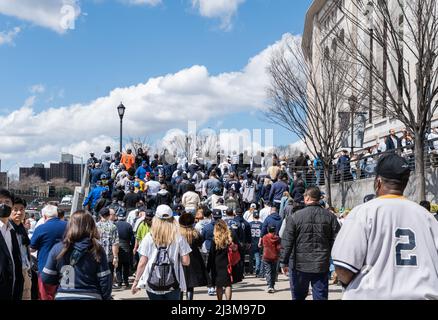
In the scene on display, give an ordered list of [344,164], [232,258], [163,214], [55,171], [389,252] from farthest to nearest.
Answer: [55,171] < [344,164] < [232,258] < [163,214] < [389,252]

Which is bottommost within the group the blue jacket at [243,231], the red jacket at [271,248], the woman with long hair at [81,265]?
the red jacket at [271,248]

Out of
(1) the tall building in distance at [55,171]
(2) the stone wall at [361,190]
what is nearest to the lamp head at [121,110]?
(2) the stone wall at [361,190]

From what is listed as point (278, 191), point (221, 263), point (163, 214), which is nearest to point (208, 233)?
point (221, 263)

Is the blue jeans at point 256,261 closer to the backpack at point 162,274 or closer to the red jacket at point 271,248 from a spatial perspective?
the red jacket at point 271,248

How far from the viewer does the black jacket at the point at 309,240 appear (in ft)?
25.7

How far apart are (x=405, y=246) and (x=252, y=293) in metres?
9.22

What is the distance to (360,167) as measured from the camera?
956 inches

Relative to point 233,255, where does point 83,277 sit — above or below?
above

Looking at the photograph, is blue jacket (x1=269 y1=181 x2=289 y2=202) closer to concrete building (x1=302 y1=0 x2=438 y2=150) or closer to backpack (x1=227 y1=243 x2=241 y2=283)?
concrete building (x1=302 y1=0 x2=438 y2=150)

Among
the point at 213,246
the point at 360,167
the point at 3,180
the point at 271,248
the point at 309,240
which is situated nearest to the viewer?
the point at 309,240

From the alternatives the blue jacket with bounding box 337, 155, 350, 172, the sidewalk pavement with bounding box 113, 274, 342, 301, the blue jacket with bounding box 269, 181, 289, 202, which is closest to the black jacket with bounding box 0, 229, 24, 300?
the sidewalk pavement with bounding box 113, 274, 342, 301

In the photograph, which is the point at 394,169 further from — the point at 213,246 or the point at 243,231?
the point at 243,231

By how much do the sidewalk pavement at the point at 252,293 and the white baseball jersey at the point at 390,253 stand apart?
7.79m

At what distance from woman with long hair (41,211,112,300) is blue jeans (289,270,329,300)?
3.39 m
